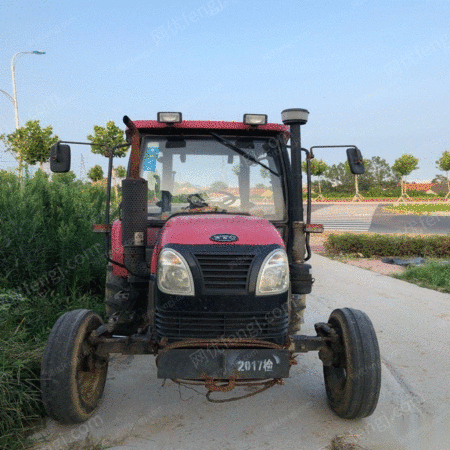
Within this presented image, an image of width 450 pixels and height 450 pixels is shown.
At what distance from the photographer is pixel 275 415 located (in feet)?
11.2

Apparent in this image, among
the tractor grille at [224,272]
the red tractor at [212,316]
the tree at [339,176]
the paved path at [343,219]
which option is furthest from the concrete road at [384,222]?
the tree at [339,176]

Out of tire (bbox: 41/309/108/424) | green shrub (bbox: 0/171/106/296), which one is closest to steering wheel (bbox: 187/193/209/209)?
tire (bbox: 41/309/108/424)

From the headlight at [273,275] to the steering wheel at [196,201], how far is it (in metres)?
1.02

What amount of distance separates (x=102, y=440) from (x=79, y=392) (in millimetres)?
343

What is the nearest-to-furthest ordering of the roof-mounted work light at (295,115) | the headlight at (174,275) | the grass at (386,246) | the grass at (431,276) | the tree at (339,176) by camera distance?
the headlight at (174,275)
the roof-mounted work light at (295,115)
the grass at (431,276)
the grass at (386,246)
the tree at (339,176)

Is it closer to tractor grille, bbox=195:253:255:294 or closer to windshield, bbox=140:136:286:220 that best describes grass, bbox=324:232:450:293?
windshield, bbox=140:136:286:220

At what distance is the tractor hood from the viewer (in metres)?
3.13

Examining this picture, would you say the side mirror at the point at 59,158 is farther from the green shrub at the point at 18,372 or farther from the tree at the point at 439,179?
the tree at the point at 439,179

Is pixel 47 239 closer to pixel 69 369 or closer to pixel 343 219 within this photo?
pixel 69 369

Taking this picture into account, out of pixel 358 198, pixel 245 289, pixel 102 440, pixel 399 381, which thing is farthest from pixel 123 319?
pixel 358 198

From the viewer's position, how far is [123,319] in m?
4.06

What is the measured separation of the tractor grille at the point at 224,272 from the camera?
120 inches

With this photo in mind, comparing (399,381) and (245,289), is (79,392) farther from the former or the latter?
(399,381)

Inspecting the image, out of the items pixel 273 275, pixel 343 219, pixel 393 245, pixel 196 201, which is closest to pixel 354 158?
pixel 196 201
